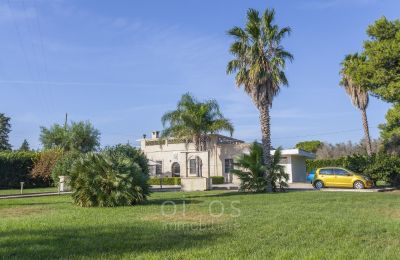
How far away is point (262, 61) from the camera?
2581cm

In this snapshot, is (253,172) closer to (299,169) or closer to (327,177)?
(327,177)

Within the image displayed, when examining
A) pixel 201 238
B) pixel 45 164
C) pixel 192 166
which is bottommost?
pixel 201 238

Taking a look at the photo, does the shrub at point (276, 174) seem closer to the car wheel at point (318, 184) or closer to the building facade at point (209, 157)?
the car wheel at point (318, 184)

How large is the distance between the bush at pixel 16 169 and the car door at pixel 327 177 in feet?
79.1

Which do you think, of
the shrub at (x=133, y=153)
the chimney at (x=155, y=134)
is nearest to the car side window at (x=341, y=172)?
the shrub at (x=133, y=153)

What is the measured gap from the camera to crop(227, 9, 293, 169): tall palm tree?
25766 mm

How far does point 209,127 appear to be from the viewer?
1714 inches

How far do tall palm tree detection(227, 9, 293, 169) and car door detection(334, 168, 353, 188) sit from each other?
282 inches

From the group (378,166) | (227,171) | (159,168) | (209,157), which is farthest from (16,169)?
(378,166)

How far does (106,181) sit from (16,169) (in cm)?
2634

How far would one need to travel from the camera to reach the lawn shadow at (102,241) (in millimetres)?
6617

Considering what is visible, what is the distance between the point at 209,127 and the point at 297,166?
392 inches

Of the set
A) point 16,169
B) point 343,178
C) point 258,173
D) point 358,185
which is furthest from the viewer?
point 16,169

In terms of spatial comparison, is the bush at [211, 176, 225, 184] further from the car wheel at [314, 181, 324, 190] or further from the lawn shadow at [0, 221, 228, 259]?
the lawn shadow at [0, 221, 228, 259]
